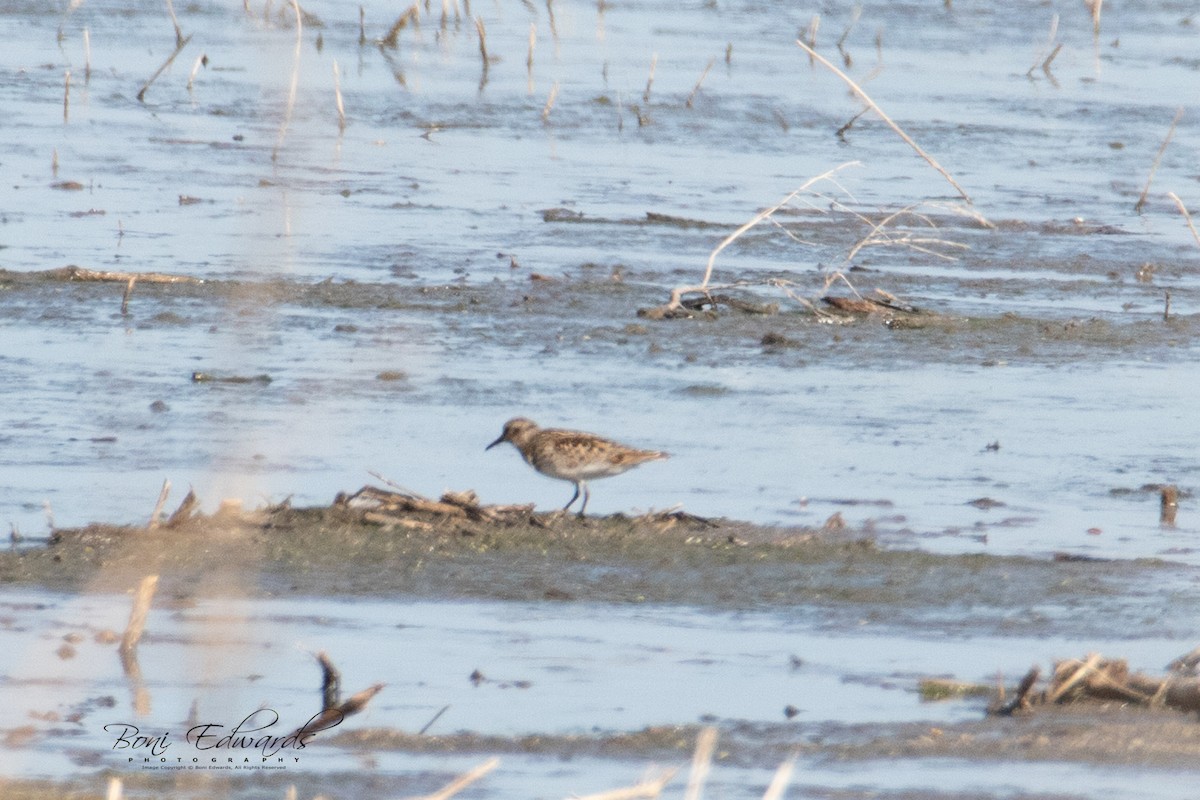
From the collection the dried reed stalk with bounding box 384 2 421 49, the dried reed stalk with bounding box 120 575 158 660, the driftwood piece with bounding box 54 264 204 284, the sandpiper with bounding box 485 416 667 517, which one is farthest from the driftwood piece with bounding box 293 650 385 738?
the dried reed stalk with bounding box 384 2 421 49

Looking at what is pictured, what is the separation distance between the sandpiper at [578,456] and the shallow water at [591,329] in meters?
0.35

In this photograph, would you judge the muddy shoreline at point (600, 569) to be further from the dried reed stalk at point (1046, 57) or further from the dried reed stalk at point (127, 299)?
the dried reed stalk at point (1046, 57)

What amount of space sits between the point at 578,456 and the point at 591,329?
3.37m

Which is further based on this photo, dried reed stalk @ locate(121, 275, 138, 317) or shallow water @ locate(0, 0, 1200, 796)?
dried reed stalk @ locate(121, 275, 138, 317)

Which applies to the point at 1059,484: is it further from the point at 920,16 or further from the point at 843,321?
the point at 920,16

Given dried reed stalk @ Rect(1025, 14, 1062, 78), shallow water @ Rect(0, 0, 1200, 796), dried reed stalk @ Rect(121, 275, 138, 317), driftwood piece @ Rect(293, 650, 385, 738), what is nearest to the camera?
→ driftwood piece @ Rect(293, 650, 385, 738)

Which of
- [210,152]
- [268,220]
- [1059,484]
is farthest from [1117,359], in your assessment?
[268,220]

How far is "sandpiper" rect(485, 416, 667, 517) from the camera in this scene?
23.8 feet

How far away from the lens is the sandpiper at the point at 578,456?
7.26 meters

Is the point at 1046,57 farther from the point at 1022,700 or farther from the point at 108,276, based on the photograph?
the point at 1022,700

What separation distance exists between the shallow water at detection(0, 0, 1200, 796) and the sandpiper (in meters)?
0.35

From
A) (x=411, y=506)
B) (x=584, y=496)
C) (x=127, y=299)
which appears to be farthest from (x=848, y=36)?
(x=411, y=506)

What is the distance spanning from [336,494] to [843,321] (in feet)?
14.2

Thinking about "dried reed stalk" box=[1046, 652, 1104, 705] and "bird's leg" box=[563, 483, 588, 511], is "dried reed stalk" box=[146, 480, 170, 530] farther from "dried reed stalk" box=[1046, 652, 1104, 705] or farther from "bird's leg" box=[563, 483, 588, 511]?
"dried reed stalk" box=[1046, 652, 1104, 705]
